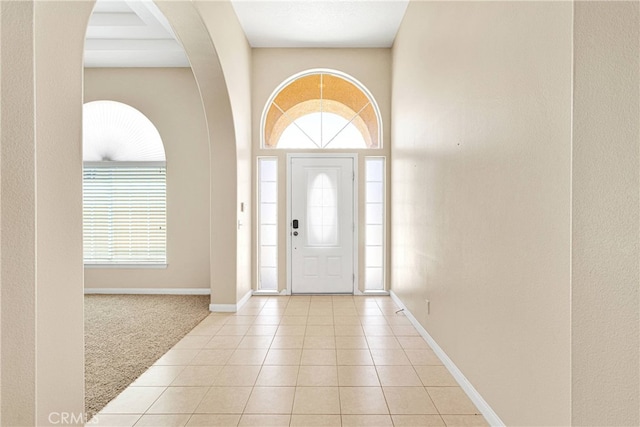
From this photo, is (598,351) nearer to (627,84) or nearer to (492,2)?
(627,84)

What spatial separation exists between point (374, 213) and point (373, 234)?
312mm

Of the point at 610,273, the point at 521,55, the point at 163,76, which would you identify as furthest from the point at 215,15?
the point at 610,273

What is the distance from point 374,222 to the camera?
19.0 feet

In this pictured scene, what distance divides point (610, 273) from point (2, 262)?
6.35 feet

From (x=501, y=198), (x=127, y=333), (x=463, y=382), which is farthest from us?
(x=127, y=333)

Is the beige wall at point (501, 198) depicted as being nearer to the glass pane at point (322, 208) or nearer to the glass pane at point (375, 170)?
the glass pane at point (375, 170)

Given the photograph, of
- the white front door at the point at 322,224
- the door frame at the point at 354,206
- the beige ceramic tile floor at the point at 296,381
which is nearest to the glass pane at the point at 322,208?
the white front door at the point at 322,224

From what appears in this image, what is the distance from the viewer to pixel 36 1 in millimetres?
1397

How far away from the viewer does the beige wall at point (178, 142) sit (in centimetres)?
577

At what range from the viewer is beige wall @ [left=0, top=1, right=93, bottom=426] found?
133 cm

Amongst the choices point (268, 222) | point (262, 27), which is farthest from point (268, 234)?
point (262, 27)

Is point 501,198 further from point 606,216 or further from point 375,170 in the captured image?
point 375,170

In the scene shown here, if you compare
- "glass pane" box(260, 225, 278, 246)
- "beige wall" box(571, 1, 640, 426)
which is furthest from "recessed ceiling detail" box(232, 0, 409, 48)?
"beige wall" box(571, 1, 640, 426)

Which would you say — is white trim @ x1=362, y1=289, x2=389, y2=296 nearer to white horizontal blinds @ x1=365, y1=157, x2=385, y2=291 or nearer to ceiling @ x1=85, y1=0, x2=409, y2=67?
white horizontal blinds @ x1=365, y1=157, x2=385, y2=291
